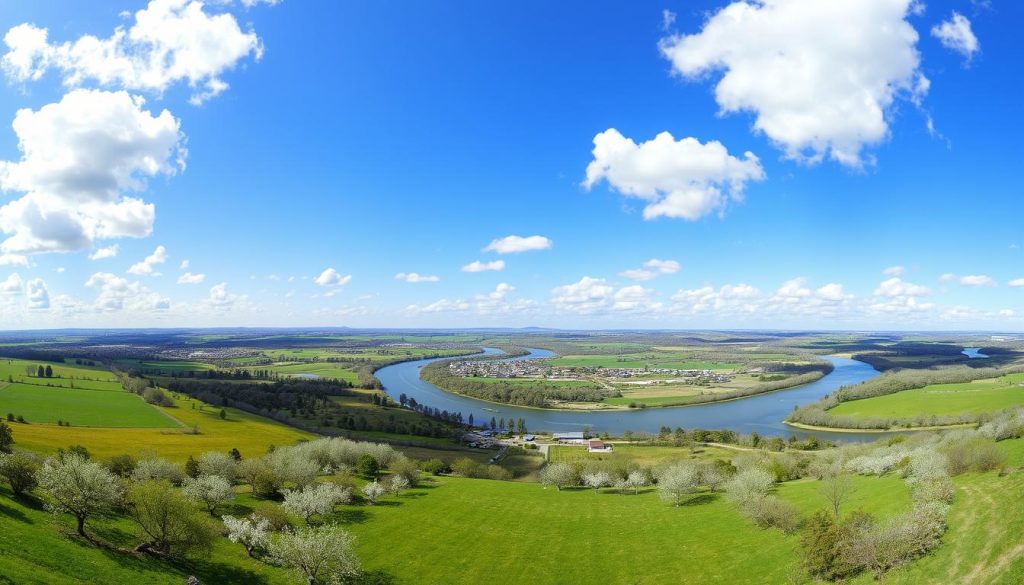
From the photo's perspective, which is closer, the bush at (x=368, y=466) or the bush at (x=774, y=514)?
the bush at (x=774, y=514)

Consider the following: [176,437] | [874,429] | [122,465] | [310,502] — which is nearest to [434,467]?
[310,502]

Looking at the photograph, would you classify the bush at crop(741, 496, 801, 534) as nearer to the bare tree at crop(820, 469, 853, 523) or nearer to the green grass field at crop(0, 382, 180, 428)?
the bare tree at crop(820, 469, 853, 523)

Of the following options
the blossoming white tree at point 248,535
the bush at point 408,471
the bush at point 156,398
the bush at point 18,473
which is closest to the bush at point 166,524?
the blossoming white tree at point 248,535

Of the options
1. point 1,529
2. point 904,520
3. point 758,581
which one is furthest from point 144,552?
point 904,520

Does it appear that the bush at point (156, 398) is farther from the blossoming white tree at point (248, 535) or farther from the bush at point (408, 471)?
the blossoming white tree at point (248, 535)

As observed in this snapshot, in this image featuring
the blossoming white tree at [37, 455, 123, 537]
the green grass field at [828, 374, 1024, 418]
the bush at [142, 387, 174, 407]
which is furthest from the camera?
the bush at [142, 387, 174, 407]

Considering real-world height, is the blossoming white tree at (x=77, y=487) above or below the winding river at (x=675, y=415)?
above

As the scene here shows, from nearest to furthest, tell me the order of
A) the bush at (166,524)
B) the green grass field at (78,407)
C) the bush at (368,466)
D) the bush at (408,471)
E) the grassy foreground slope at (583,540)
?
the bush at (166,524) → the grassy foreground slope at (583,540) → the bush at (408,471) → the bush at (368,466) → the green grass field at (78,407)

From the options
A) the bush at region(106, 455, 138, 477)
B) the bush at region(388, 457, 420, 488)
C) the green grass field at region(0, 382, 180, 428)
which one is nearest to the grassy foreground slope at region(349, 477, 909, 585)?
the bush at region(388, 457, 420, 488)

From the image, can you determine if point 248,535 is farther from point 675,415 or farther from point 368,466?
point 675,415

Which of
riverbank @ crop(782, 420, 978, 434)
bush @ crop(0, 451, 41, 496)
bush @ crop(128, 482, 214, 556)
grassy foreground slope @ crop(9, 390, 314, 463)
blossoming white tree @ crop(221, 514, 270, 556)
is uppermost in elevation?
bush @ crop(0, 451, 41, 496)
